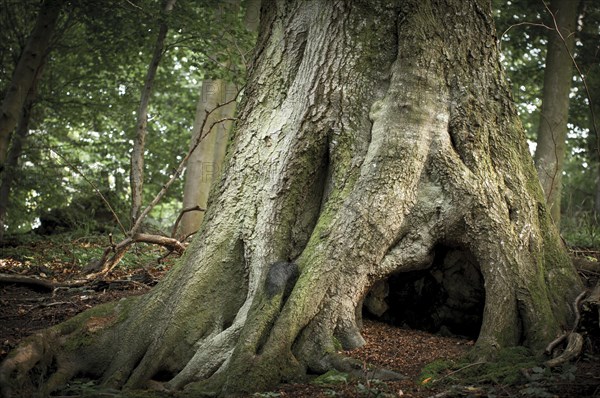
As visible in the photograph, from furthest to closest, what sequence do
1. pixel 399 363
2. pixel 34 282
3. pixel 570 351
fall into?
1. pixel 34 282
2. pixel 399 363
3. pixel 570 351

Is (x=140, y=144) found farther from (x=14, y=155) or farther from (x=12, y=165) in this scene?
(x=14, y=155)

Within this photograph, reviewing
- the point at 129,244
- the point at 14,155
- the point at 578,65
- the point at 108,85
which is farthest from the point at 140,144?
the point at 578,65

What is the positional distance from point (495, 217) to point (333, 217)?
1.30 metres

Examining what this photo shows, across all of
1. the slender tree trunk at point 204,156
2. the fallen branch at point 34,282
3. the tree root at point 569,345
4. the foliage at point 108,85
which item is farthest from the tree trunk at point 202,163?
the tree root at point 569,345

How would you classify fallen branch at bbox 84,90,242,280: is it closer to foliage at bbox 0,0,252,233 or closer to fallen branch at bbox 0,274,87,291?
fallen branch at bbox 0,274,87,291

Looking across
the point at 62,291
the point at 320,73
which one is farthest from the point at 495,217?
the point at 62,291

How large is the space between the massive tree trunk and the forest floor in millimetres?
261

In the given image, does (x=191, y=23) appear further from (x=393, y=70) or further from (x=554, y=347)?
(x=554, y=347)

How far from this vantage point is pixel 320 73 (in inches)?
188

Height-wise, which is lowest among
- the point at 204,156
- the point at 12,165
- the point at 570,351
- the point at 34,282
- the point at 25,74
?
the point at 570,351

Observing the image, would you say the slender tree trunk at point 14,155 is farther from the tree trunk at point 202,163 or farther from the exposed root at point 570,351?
the exposed root at point 570,351

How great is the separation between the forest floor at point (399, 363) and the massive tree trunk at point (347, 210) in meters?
0.26

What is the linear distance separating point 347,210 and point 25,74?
900 cm

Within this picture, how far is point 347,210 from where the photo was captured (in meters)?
4.47
